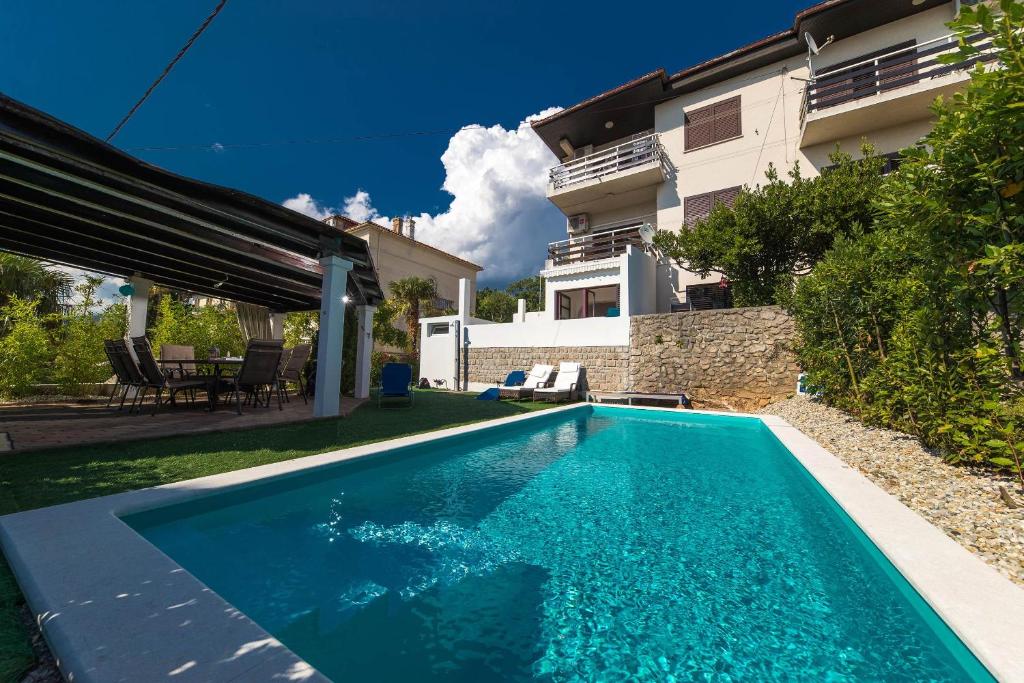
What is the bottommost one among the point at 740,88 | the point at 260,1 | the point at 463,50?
the point at 260,1

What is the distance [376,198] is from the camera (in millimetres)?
26203

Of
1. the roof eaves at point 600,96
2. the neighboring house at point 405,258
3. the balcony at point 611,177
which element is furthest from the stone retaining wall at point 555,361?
the roof eaves at point 600,96

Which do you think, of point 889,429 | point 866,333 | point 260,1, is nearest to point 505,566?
point 889,429

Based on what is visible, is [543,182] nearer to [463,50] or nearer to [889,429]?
[463,50]

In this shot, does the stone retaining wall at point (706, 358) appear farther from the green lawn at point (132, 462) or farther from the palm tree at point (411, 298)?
the palm tree at point (411, 298)

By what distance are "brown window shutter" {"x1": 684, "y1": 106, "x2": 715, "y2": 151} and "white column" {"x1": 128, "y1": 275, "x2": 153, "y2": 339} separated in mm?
17404

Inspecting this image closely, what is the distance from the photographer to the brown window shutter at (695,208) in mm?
14781

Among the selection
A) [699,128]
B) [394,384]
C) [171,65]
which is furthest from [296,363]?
[699,128]

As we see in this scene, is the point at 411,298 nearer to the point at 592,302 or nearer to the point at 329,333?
the point at 592,302

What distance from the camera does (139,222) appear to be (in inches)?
239

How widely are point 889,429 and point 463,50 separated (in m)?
15.9

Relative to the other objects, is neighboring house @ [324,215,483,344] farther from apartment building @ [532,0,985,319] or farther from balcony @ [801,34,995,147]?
balcony @ [801,34,995,147]

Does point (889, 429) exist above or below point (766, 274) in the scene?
below

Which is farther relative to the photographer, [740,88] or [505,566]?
[740,88]
